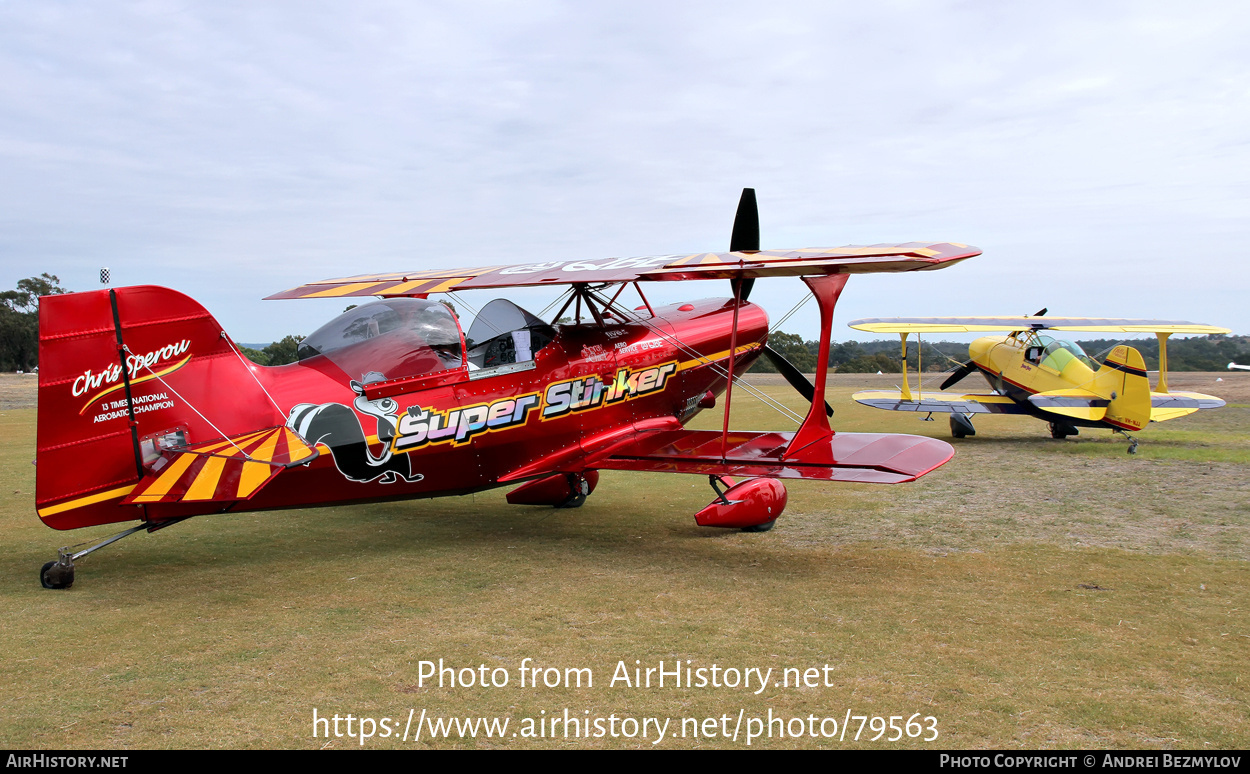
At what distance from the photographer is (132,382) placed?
5.48 meters

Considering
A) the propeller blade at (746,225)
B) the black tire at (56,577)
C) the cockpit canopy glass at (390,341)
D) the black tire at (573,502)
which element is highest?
the propeller blade at (746,225)

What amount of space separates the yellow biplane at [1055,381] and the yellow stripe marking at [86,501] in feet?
43.0

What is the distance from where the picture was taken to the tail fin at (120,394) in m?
5.20

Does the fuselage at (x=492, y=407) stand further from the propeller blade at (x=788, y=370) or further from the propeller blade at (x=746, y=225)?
the propeller blade at (x=746, y=225)

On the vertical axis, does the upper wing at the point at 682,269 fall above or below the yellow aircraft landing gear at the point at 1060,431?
above

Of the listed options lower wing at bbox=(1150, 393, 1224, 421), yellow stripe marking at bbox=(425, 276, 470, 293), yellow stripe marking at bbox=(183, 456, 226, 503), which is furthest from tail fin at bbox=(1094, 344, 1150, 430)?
yellow stripe marking at bbox=(183, 456, 226, 503)

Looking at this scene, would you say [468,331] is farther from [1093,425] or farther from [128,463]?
[1093,425]

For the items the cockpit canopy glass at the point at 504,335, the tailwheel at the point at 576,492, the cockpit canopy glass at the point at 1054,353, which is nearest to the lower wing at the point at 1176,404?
the cockpit canopy glass at the point at 1054,353

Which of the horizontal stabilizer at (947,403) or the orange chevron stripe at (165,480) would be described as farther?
the horizontal stabilizer at (947,403)

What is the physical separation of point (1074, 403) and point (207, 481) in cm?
1320

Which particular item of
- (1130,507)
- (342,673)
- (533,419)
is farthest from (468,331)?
(1130,507)

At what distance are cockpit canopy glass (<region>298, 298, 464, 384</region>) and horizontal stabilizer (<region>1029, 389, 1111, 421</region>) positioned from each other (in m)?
11.1

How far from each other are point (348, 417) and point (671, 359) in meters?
3.55

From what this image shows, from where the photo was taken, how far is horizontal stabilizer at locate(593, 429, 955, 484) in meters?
6.45
